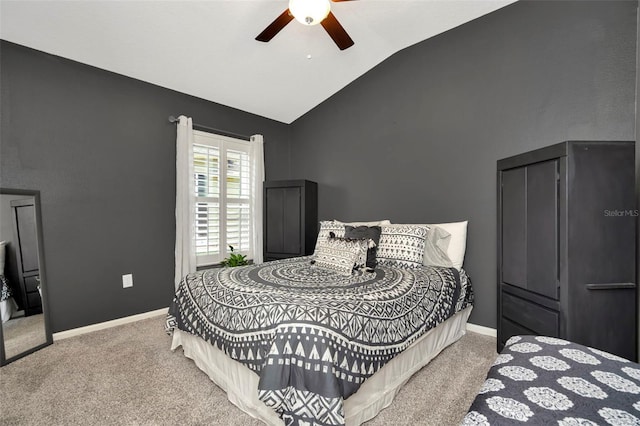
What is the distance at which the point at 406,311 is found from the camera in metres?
1.76

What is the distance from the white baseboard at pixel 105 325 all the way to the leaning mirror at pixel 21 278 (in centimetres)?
13

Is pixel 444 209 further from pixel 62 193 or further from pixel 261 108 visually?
pixel 62 193

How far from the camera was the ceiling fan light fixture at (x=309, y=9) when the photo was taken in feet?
5.82

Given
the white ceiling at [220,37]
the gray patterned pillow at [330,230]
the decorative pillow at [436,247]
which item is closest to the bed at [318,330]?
the decorative pillow at [436,247]

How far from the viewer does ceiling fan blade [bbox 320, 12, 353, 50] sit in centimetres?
200

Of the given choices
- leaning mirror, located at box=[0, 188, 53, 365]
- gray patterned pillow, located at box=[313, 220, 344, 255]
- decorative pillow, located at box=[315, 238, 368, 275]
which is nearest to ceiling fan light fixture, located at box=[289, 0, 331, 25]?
decorative pillow, located at box=[315, 238, 368, 275]

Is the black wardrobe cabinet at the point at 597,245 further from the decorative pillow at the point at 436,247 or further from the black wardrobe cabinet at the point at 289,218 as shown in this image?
the black wardrobe cabinet at the point at 289,218

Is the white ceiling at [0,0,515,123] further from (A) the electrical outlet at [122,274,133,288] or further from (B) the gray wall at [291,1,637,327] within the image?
(A) the electrical outlet at [122,274,133,288]

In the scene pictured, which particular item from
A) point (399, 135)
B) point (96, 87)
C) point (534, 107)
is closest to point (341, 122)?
point (399, 135)

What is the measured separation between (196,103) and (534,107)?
140 inches

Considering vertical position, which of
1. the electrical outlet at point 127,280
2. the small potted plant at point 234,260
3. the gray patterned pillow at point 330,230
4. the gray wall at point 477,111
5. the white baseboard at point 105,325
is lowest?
the white baseboard at point 105,325

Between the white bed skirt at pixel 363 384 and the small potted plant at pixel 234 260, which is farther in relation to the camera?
the small potted plant at pixel 234 260

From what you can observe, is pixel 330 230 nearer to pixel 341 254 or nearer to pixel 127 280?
pixel 341 254

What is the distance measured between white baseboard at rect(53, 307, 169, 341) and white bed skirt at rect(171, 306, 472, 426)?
1.11 metres
